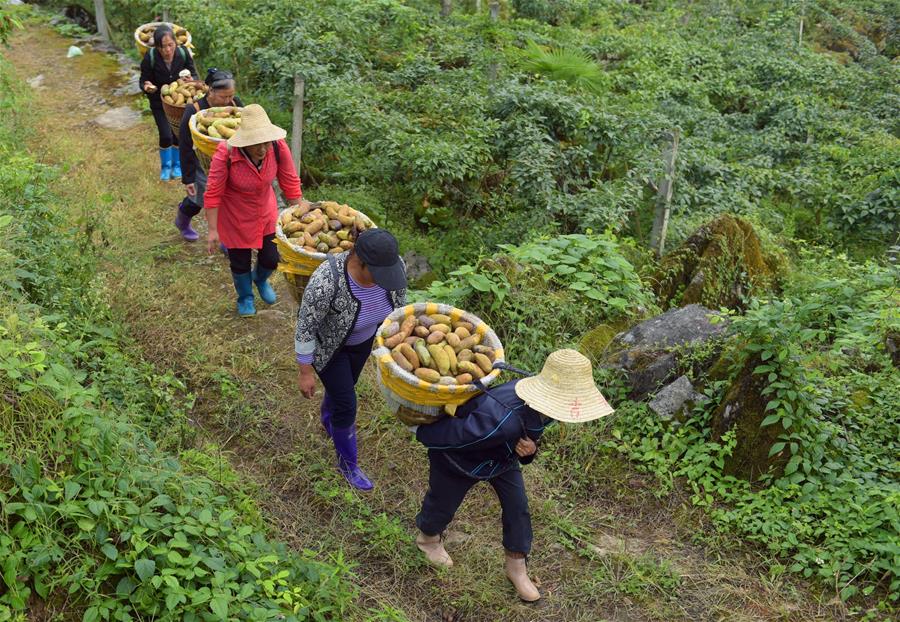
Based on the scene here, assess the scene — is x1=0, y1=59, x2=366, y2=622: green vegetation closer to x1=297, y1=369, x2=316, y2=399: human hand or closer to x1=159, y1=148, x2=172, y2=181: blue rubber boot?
x1=297, y1=369, x2=316, y2=399: human hand

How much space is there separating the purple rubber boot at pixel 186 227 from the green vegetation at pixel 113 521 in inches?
118

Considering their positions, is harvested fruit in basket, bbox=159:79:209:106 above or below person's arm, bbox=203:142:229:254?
Answer: below

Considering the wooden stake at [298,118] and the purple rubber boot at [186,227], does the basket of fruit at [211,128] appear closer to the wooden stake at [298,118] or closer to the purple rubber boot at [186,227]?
the purple rubber boot at [186,227]

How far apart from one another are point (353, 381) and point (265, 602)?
1.58 meters

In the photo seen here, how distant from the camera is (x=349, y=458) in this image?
4855 millimetres

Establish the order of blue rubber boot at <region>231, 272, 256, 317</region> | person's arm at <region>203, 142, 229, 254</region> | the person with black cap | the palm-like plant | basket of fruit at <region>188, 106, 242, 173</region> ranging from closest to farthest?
the person with black cap < person's arm at <region>203, 142, 229, 254</region> < basket of fruit at <region>188, 106, 242, 173</region> < blue rubber boot at <region>231, 272, 256, 317</region> < the palm-like plant

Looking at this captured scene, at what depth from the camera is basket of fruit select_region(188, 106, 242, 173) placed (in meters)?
5.85

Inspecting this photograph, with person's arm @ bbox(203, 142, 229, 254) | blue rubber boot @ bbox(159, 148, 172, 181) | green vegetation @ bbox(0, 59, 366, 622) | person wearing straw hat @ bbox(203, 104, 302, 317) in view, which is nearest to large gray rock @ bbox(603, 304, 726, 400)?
green vegetation @ bbox(0, 59, 366, 622)

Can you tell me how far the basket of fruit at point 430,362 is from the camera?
3.83 m

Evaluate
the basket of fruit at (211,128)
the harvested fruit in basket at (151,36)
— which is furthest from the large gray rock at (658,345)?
the harvested fruit in basket at (151,36)

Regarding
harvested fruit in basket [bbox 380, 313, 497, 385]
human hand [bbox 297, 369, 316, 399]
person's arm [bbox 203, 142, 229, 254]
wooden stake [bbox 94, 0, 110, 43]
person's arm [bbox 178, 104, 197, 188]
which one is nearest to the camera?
harvested fruit in basket [bbox 380, 313, 497, 385]

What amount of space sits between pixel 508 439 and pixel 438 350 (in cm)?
60

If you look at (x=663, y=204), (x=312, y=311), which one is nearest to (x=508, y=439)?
(x=312, y=311)

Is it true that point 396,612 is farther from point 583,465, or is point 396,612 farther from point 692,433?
point 692,433
